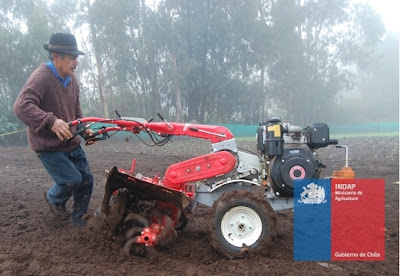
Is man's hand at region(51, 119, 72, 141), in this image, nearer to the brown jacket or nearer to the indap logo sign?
the brown jacket

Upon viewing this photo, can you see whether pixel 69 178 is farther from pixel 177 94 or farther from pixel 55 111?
pixel 177 94

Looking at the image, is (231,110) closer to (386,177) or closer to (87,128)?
(386,177)

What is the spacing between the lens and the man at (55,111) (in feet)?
12.9

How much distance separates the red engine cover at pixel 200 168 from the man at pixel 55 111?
1074 mm

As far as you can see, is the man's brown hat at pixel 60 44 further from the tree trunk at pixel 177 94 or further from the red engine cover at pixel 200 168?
the tree trunk at pixel 177 94

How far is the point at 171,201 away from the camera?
155 inches

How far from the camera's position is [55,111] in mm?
4297

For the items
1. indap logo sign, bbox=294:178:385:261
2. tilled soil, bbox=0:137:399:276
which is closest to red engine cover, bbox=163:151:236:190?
tilled soil, bbox=0:137:399:276

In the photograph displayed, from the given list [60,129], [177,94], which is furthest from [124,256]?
[177,94]

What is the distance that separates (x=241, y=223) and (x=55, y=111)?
7.86 ft

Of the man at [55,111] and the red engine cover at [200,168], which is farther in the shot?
the red engine cover at [200,168]

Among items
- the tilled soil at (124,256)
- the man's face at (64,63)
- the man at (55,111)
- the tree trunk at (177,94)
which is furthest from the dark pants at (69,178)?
the tree trunk at (177,94)

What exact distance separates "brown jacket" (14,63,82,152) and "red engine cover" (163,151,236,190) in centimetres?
129

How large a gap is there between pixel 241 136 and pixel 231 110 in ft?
30.9
